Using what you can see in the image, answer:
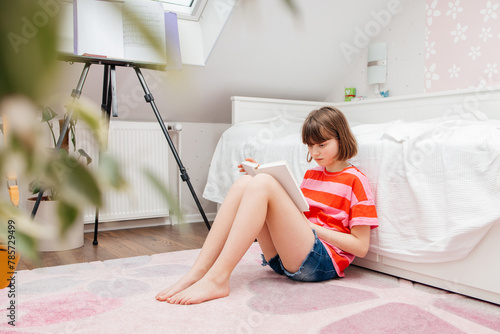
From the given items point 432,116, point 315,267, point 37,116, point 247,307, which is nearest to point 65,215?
point 37,116

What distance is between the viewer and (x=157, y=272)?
175cm

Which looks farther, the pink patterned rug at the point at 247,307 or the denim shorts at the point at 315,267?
the denim shorts at the point at 315,267

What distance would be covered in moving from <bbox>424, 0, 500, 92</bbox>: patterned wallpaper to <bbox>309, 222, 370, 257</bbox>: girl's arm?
1.42 m

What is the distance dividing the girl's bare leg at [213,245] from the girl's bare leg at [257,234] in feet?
0.10

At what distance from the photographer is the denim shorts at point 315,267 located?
4.88 ft

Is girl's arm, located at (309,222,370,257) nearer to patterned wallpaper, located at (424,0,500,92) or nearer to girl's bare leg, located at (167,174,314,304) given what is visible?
girl's bare leg, located at (167,174,314,304)

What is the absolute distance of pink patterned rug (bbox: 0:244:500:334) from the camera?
121 cm

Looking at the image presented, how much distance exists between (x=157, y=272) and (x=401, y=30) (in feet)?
7.40

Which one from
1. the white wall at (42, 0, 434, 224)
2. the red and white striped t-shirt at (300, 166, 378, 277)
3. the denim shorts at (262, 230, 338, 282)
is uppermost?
the white wall at (42, 0, 434, 224)

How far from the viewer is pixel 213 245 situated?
1.46m

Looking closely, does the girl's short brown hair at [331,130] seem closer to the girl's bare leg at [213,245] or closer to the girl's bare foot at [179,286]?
the girl's bare leg at [213,245]

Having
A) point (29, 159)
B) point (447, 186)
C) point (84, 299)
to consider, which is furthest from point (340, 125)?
point (29, 159)

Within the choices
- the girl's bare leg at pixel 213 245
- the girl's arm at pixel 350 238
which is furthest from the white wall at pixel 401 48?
the girl's bare leg at pixel 213 245

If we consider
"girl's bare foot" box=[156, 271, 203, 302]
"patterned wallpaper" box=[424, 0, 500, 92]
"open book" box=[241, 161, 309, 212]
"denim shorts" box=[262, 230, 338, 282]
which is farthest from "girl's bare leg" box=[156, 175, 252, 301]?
"patterned wallpaper" box=[424, 0, 500, 92]
